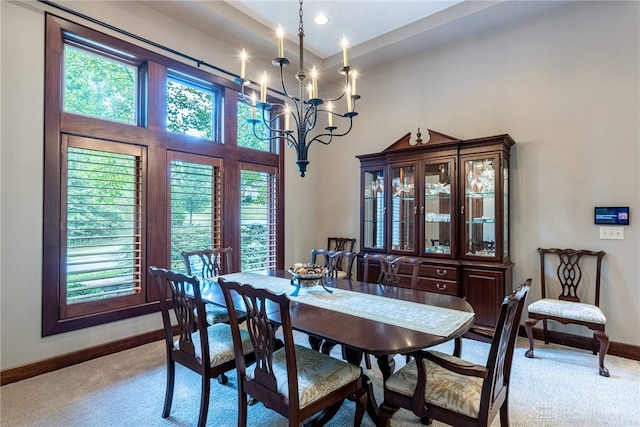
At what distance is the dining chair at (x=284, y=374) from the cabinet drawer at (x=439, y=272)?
2.17m

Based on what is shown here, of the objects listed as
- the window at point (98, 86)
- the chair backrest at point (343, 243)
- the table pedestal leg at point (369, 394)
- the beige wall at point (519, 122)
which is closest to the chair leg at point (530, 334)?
the beige wall at point (519, 122)

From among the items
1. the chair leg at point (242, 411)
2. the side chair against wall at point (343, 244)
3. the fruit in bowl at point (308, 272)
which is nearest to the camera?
the chair leg at point (242, 411)

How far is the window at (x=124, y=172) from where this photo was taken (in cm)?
285

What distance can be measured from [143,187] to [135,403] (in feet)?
6.52

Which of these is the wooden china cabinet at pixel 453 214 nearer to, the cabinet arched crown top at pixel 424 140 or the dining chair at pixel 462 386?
the cabinet arched crown top at pixel 424 140

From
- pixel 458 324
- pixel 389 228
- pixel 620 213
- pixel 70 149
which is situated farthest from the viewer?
pixel 389 228

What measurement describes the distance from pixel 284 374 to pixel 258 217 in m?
3.03

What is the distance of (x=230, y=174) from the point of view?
4152 millimetres

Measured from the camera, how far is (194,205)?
12.5 feet

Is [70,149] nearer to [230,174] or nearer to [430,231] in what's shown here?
[230,174]

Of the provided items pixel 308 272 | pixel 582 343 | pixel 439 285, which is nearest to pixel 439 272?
pixel 439 285

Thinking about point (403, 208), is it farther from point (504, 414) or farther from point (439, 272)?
point (504, 414)

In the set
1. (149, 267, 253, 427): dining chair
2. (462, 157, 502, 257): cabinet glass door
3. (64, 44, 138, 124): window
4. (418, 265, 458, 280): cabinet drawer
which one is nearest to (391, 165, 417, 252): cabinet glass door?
(418, 265, 458, 280): cabinet drawer

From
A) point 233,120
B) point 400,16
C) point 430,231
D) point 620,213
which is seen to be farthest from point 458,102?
point 233,120
